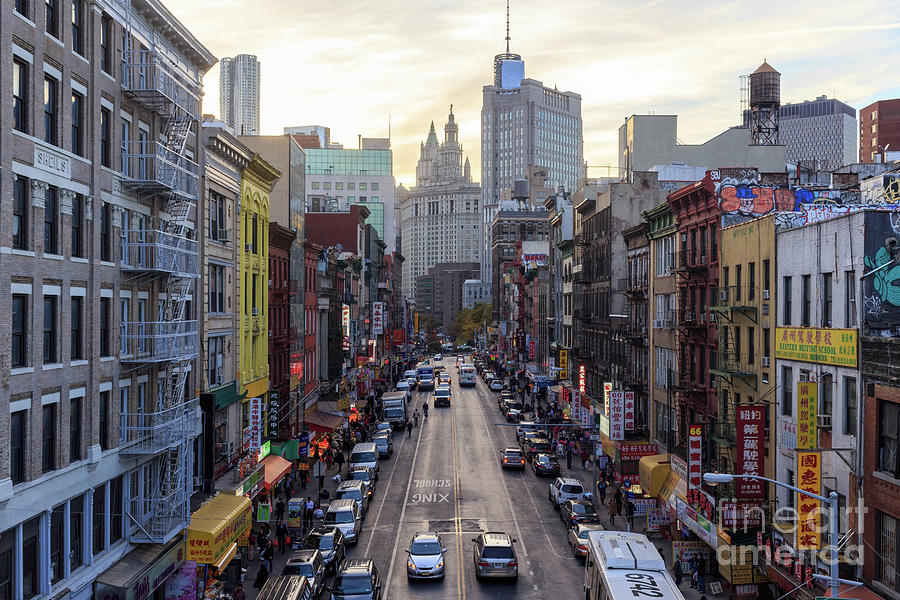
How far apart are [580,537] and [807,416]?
43.7 feet

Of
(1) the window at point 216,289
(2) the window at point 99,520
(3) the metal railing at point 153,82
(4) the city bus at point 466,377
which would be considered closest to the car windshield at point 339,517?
(1) the window at point 216,289

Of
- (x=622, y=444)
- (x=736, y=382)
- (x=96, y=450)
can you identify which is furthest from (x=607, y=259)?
(x=96, y=450)

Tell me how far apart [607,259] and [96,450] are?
44.0 metres

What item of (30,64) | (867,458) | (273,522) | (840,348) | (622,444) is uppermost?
(30,64)

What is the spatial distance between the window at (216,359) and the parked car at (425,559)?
473 inches

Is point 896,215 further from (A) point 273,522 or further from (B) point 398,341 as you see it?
(B) point 398,341

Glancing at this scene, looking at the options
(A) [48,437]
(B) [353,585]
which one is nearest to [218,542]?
(B) [353,585]

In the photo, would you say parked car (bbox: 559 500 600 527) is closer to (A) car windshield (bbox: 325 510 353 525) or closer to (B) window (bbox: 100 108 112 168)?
(A) car windshield (bbox: 325 510 353 525)

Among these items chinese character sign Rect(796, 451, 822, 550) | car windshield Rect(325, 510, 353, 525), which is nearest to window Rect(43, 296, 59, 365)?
car windshield Rect(325, 510, 353, 525)

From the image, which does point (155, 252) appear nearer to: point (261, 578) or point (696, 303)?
point (261, 578)

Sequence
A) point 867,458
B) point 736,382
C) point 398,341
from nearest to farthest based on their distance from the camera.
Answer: point 867,458, point 736,382, point 398,341

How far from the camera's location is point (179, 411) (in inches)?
1192

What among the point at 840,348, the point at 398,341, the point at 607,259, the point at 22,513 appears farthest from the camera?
the point at 398,341

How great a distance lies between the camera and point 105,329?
87.1 ft
